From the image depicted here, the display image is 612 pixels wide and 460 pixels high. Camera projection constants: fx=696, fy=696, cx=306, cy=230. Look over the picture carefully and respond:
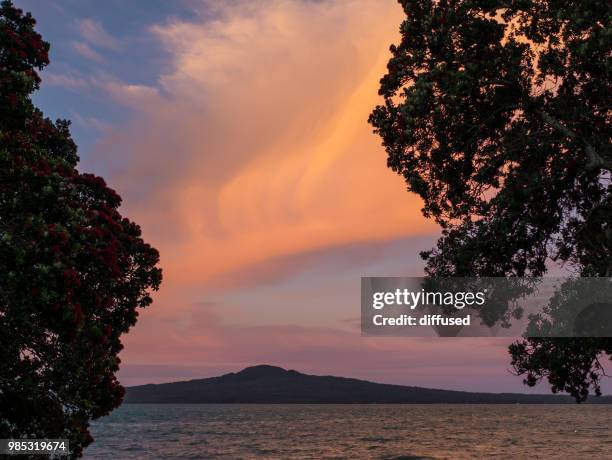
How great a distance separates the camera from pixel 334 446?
9031 centimetres

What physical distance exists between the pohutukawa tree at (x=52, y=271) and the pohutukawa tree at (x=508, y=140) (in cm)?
875

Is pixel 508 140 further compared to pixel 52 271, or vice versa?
pixel 508 140

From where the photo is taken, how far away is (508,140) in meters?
19.3

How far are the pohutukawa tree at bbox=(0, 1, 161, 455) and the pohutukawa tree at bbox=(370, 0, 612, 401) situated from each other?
875cm

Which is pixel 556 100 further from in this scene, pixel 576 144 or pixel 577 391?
pixel 577 391

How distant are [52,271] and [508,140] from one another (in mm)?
12509

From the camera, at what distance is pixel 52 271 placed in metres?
13.2

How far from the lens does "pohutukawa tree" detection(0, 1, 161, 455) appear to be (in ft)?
44.1

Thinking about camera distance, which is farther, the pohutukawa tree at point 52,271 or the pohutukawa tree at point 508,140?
the pohutukawa tree at point 508,140

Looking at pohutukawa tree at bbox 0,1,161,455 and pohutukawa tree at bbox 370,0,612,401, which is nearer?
pohutukawa tree at bbox 0,1,161,455

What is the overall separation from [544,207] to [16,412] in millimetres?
15930

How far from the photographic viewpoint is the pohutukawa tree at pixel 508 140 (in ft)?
60.4

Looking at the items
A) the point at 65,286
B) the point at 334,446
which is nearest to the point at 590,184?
the point at 65,286

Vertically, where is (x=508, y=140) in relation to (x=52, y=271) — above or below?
above
